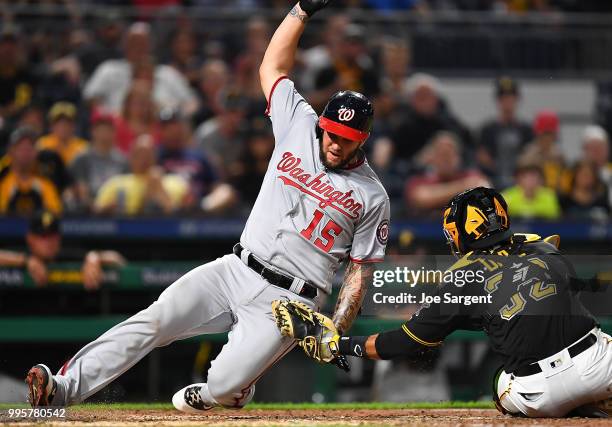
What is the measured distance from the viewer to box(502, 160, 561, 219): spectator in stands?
9938 mm

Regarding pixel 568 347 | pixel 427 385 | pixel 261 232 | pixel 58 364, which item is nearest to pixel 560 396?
pixel 568 347

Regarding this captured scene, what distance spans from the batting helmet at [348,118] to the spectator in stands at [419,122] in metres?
4.95

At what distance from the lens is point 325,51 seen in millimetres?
11188

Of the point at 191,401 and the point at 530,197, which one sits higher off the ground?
the point at 530,197

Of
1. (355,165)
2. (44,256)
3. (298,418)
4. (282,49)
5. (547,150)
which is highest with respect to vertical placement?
(282,49)

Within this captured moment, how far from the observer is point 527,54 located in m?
11.7

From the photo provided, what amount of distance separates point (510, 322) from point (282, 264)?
1223 mm

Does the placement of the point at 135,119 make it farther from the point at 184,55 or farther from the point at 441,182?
the point at 441,182


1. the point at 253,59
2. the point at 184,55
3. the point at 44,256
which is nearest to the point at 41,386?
the point at 44,256

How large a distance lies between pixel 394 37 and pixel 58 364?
4.98 metres

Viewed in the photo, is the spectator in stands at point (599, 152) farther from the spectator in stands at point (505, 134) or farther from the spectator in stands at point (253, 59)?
the spectator in stands at point (253, 59)

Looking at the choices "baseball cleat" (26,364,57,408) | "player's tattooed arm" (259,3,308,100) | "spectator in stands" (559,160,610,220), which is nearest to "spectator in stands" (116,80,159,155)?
"spectator in stands" (559,160,610,220)

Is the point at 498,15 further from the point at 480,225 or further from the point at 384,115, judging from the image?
the point at 480,225

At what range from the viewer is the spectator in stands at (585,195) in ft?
33.2
